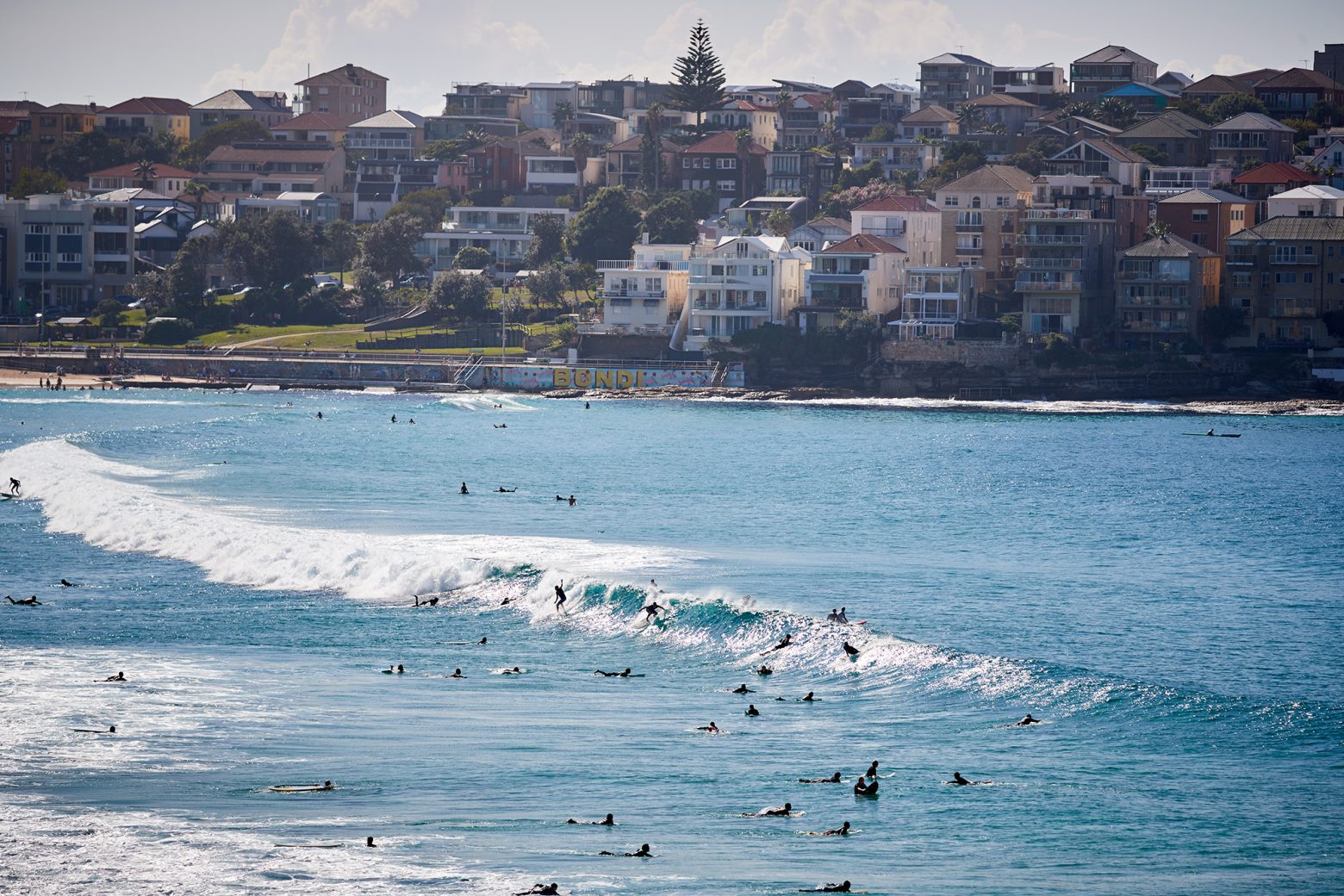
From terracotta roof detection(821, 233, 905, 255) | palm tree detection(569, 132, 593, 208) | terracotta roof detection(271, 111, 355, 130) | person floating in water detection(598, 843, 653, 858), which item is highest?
terracotta roof detection(271, 111, 355, 130)

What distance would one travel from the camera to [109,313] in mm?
152125

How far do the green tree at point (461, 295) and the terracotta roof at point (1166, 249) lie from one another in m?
49.5

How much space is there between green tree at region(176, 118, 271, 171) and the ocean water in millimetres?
112651

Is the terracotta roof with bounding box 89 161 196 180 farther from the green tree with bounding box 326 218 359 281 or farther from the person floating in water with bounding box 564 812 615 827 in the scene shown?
the person floating in water with bounding box 564 812 615 827

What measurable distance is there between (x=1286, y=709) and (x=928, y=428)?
7187 cm

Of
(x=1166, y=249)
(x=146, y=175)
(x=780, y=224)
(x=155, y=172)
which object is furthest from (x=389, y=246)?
(x=1166, y=249)

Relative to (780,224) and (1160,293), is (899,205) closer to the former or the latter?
(780,224)

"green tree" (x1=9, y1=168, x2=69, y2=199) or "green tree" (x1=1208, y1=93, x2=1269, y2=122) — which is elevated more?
"green tree" (x1=1208, y1=93, x2=1269, y2=122)

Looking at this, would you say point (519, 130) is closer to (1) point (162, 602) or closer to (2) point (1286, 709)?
(1) point (162, 602)

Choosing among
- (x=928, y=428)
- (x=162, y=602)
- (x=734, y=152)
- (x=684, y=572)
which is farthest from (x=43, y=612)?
(x=734, y=152)

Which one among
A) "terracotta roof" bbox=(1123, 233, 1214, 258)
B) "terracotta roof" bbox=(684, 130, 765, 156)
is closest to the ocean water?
"terracotta roof" bbox=(1123, 233, 1214, 258)

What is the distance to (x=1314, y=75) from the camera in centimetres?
17538

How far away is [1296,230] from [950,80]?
72.2m

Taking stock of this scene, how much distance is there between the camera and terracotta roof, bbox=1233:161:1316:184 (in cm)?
13988
